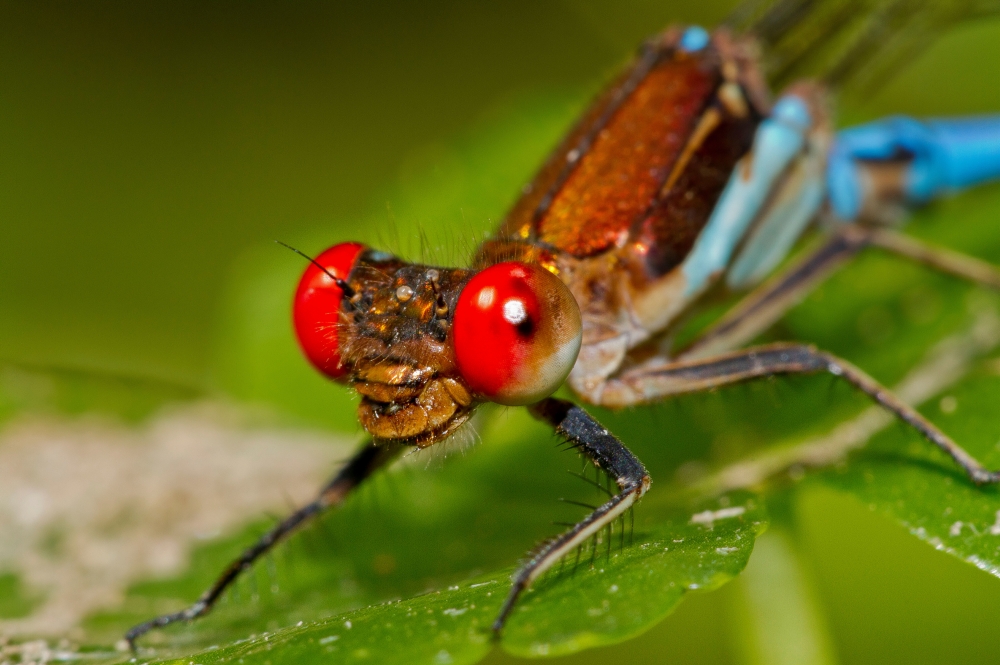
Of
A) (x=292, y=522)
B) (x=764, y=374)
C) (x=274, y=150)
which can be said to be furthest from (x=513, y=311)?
(x=274, y=150)

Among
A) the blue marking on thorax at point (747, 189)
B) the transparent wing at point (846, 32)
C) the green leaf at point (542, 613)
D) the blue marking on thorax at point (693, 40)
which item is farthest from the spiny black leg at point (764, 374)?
the transparent wing at point (846, 32)

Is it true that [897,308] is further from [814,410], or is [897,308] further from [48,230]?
[48,230]

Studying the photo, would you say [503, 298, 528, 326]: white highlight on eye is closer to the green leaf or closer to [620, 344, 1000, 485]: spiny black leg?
the green leaf

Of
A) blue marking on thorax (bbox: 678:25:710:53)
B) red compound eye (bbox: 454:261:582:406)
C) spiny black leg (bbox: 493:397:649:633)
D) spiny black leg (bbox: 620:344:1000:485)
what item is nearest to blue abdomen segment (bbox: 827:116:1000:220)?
blue marking on thorax (bbox: 678:25:710:53)

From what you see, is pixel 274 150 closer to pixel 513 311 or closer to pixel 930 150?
pixel 930 150

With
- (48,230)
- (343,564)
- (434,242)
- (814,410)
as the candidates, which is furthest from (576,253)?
(48,230)

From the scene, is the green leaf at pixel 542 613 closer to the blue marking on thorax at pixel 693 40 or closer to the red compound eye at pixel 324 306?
the red compound eye at pixel 324 306

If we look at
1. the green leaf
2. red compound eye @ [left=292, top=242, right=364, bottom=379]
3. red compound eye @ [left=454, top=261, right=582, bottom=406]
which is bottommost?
the green leaf
